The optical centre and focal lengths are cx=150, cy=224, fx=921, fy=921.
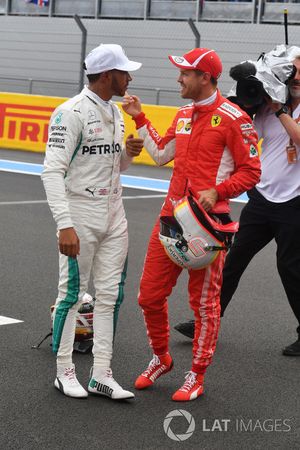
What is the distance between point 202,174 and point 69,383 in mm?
1354

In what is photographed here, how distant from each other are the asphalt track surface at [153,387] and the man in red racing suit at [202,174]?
0.31 meters

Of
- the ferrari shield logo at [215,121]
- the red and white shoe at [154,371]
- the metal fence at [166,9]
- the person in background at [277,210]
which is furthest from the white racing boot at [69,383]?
the metal fence at [166,9]

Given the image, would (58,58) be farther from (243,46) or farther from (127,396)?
(127,396)

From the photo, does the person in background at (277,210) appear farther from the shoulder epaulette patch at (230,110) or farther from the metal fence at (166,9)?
the metal fence at (166,9)

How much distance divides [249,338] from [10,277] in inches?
95.8

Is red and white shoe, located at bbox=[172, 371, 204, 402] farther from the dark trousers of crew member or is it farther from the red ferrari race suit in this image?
the dark trousers of crew member

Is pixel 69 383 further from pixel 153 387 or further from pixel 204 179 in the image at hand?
pixel 204 179

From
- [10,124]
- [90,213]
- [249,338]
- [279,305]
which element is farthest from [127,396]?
[10,124]

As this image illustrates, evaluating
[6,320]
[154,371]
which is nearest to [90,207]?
[154,371]

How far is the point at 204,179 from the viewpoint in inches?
199

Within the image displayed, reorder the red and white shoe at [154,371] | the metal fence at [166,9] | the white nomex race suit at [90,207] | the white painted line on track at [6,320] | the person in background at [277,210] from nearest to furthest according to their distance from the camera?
the white nomex race suit at [90,207], the red and white shoe at [154,371], the person in background at [277,210], the white painted line on track at [6,320], the metal fence at [166,9]

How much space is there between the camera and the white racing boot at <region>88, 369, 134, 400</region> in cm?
498

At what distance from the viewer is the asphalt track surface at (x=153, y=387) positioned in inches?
177

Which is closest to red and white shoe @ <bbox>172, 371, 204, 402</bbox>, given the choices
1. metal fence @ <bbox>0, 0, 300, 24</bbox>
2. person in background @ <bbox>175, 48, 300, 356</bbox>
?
person in background @ <bbox>175, 48, 300, 356</bbox>
